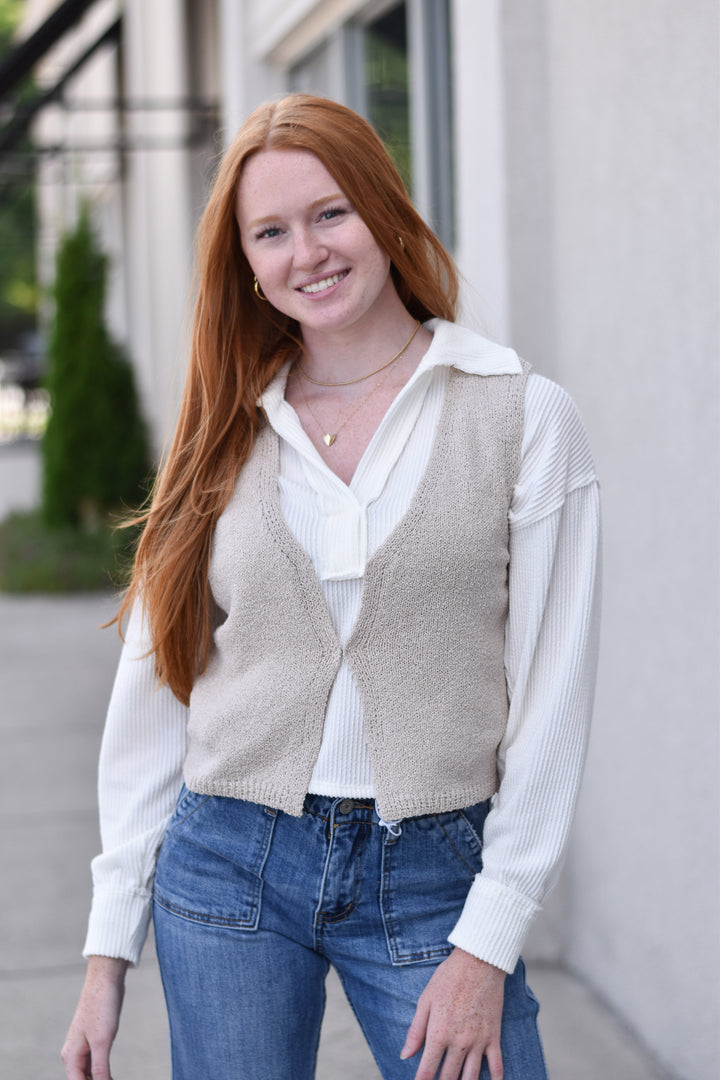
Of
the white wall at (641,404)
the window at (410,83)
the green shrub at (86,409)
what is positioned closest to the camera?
the white wall at (641,404)

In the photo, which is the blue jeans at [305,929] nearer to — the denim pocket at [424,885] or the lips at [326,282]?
the denim pocket at [424,885]

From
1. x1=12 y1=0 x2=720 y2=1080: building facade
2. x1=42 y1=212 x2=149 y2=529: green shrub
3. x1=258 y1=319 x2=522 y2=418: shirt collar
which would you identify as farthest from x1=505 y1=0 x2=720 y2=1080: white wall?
x1=42 y1=212 x2=149 y2=529: green shrub

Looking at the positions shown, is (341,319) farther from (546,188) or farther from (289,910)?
(546,188)

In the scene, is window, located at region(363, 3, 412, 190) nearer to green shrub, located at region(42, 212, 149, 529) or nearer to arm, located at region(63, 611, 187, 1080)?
arm, located at region(63, 611, 187, 1080)

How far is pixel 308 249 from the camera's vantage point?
1634 mm

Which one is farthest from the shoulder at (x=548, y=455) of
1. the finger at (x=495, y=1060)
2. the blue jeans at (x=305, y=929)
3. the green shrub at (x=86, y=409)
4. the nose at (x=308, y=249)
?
the green shrub at (x=86, y=409)

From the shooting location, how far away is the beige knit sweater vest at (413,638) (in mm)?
1585

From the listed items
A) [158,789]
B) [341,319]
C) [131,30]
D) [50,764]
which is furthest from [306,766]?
[131,30]

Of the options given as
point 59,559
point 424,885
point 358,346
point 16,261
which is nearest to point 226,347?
point 358,346

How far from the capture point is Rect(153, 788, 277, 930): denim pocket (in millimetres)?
1630

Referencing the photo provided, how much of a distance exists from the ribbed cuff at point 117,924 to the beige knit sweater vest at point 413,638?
10.2 inches

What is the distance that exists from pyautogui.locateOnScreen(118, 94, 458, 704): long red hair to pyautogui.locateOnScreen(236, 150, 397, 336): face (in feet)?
0.06

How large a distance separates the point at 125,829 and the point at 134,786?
64 millimetres

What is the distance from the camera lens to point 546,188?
3158 millimetres
